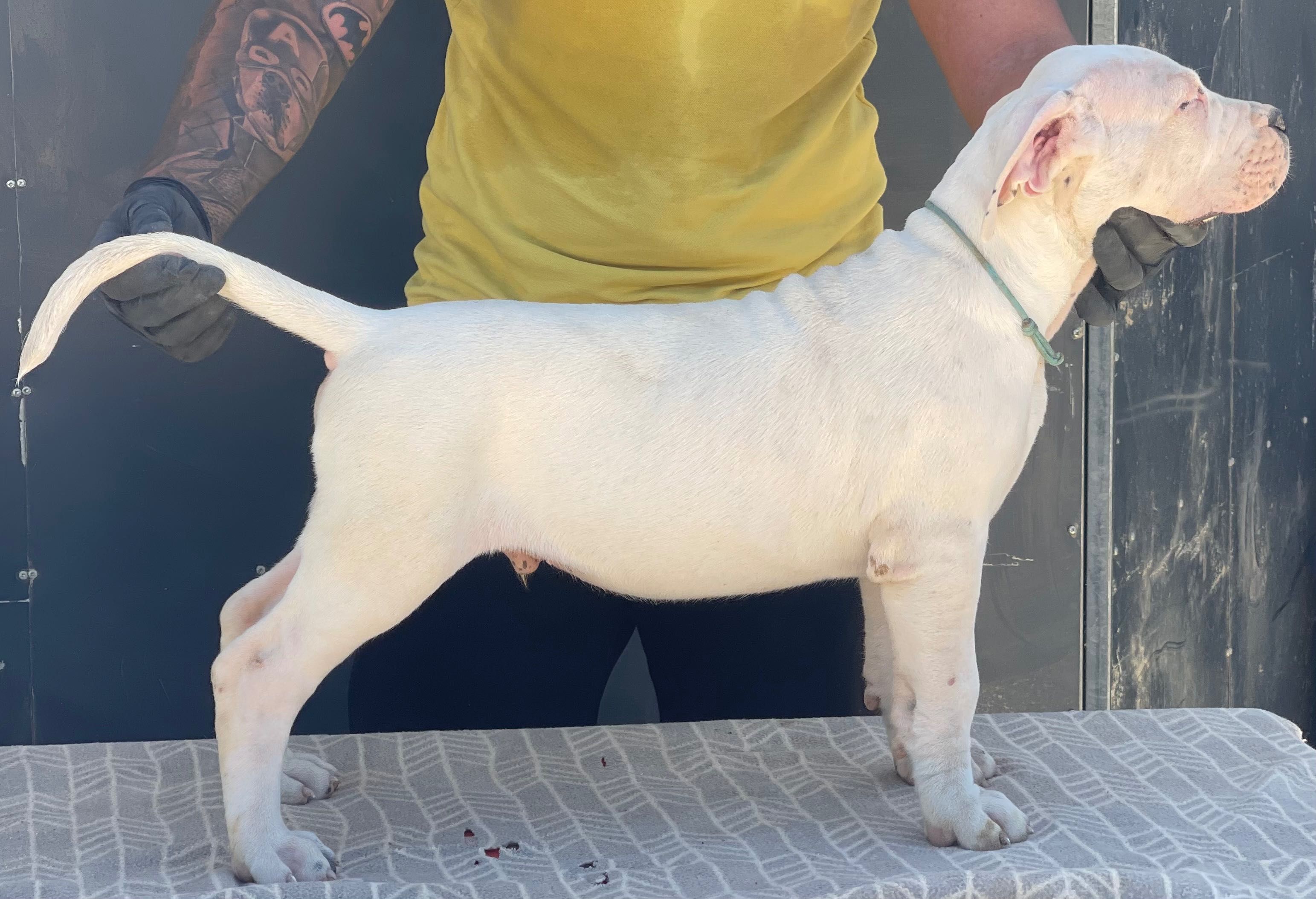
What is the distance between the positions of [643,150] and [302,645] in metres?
1.26

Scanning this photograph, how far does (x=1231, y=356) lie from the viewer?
Result: 4.14m

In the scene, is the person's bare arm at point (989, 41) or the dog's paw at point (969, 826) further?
the person's bare arm at point (989, 41)

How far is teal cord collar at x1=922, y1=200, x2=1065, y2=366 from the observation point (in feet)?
6.95

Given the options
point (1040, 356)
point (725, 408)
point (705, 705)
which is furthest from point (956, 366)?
point (705, 705)

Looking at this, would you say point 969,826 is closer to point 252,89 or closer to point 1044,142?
point 1044,142

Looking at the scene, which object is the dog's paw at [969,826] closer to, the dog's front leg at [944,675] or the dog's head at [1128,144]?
the dog's front leg at [944,675]

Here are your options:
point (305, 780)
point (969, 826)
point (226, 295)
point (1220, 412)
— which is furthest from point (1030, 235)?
point (1220, 412)

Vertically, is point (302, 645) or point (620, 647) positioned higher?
point (302, 645)


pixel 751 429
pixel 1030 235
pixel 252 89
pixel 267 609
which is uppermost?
pixel 252 89

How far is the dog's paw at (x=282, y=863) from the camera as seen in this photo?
2023 mm

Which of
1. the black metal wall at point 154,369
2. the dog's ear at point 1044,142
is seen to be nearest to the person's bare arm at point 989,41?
the dog's ear at point 1044,142

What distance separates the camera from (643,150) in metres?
2.66

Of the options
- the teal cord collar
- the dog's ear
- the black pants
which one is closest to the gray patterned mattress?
the black pants

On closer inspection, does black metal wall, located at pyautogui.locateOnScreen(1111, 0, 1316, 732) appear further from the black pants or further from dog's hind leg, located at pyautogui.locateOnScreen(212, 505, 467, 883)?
dog's hind leg, located at pyautogui.locateOnScreen(212, 505, 467, 883)
